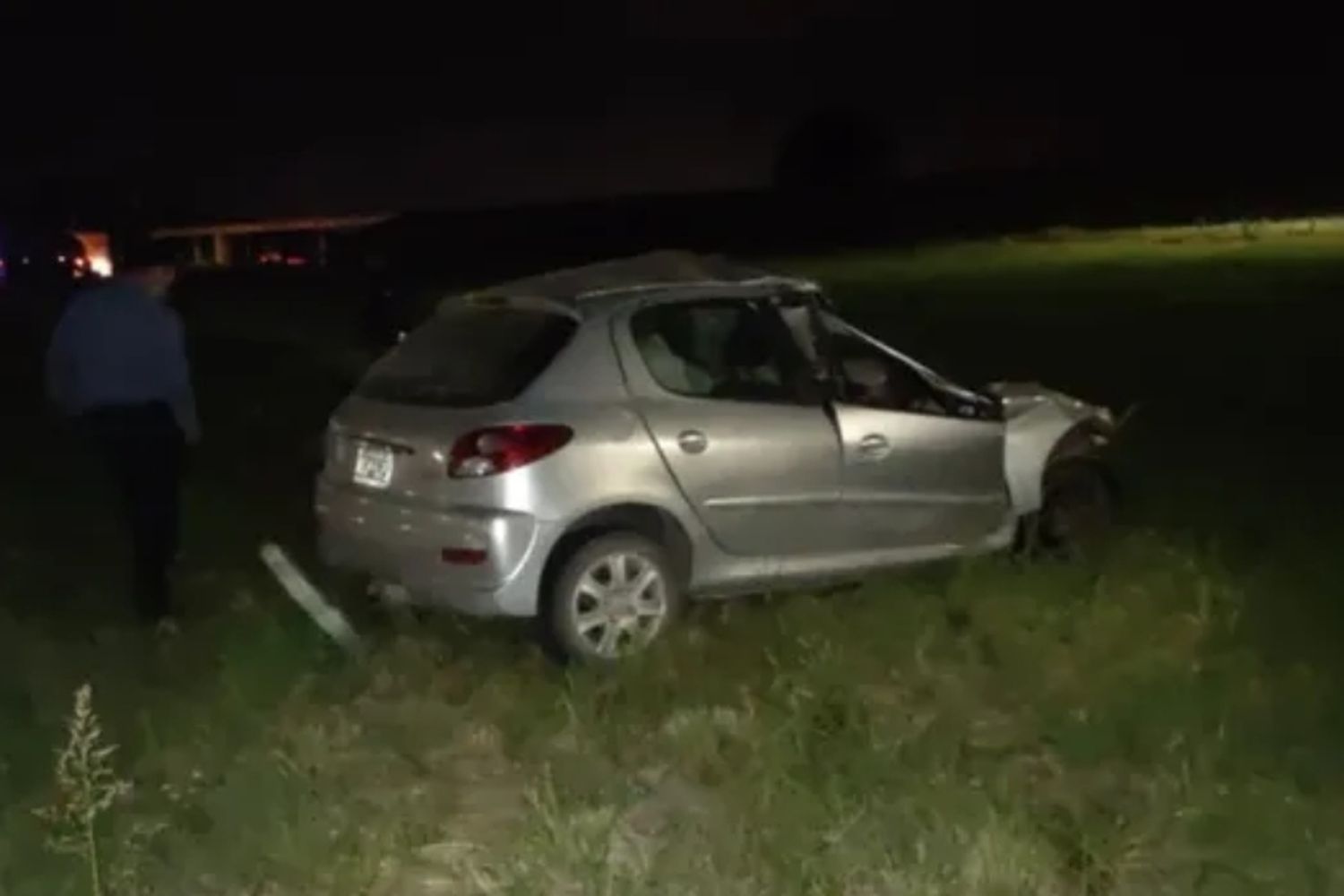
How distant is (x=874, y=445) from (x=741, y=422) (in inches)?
26.8

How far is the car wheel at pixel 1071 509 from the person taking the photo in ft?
32.6

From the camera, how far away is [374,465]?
846cm

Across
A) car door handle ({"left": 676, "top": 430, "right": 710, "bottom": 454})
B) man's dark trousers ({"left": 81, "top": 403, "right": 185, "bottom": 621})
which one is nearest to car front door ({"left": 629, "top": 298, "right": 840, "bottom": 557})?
car door handle ({"left": 676, "top": 430, "right": 710, "bottom": 454})

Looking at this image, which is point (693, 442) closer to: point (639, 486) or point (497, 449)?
point (639, 486)

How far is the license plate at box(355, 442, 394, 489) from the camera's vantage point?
330 inches

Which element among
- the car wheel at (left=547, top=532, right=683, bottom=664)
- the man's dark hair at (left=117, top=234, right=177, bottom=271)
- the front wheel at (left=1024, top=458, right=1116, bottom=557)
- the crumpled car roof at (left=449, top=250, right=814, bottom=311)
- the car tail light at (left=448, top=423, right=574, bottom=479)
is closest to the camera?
the car tail light at (left=448, top=423, right=574, bottom=479)

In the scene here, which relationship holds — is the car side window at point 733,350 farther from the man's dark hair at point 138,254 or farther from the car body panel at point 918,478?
the man's dark hair at point 138,254

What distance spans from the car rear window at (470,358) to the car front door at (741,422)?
370mm

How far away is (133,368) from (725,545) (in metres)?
2.47

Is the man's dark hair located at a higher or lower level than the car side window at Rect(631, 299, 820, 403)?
higher

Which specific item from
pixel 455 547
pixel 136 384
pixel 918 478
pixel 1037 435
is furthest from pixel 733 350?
pixel 136 384

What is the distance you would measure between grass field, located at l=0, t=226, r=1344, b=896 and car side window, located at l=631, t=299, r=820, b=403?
3.01 feet

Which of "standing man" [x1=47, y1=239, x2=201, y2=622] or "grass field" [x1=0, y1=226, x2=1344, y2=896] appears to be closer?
"grass field" [x1=0, y1=226, x2=1344, y2=896]

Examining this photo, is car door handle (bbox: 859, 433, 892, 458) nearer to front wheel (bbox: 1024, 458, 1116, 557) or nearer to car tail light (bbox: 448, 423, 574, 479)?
front wheel (bbox: 1024, 458, 1116, 557)
